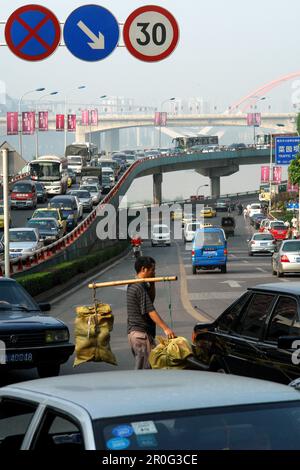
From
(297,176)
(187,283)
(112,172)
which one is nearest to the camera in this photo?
(187,283)

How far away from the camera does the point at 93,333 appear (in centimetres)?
1460

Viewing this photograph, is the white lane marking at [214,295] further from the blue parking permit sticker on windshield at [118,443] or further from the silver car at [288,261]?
the blue parking permit sticker on windshield at [118,443]

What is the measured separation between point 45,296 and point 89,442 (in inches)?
1159

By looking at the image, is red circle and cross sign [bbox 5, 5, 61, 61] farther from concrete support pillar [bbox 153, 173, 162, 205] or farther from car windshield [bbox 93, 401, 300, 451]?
concrete support pillar [bbox 153, 173, 162, 205]

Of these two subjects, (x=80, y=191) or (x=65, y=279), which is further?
(x=80, y=191)

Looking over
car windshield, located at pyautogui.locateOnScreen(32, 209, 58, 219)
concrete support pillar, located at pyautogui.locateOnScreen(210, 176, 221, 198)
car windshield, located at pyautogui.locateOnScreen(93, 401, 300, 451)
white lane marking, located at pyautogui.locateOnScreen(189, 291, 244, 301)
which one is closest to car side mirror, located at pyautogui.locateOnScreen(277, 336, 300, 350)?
car windshield, located at pyautogui.locateOnScreen(93, 401, 300, 451)

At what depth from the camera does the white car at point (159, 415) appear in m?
5.29

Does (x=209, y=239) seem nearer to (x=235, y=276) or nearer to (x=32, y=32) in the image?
(x=235, y=276)

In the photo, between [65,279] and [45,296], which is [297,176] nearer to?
[65,279]

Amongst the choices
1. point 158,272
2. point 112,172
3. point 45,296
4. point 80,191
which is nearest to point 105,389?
point 45,296

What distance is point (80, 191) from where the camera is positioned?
8350 cm

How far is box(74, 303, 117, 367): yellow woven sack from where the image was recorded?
575 inches

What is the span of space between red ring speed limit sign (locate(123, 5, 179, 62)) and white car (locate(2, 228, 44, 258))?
80.6ft
